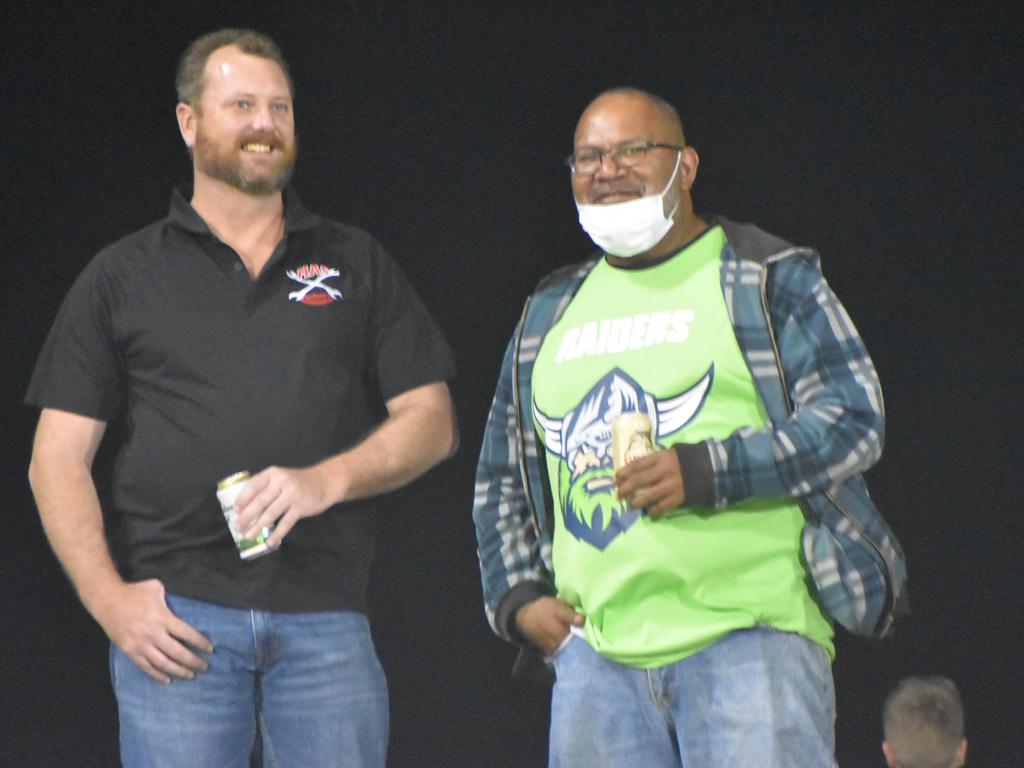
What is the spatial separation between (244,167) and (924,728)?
1.62 meters

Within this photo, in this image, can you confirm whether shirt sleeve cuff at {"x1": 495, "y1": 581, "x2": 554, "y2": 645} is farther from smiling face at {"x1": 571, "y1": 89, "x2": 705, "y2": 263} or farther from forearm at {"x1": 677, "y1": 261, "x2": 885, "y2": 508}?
smiling face at {"x1": 571, "y1": 89, "x2": 705, "y2": 263}

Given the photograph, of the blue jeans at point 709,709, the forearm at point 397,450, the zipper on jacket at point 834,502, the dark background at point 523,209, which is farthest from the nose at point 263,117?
the dark background at point 523,209

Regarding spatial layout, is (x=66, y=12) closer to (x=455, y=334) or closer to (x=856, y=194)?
(x=455, y=334)

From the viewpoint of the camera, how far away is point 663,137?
2406mm

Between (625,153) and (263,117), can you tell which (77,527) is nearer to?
(263,117)

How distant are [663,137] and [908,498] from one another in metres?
1.49

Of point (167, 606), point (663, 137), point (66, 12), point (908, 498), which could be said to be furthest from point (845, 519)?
point (66, 12)

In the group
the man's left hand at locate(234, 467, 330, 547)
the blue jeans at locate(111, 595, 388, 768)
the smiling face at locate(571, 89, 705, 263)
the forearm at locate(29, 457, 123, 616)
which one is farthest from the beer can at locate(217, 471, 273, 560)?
the smiling face at locate(571, 89, 705, 263)

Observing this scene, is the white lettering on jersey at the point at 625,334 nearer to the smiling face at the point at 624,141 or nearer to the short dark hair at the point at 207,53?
the smiling face at the point at 624,141

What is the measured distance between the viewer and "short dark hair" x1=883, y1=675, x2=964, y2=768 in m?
2.86

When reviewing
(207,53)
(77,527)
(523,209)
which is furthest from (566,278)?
(523,209)

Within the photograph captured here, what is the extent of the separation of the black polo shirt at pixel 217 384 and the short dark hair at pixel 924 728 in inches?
43.2

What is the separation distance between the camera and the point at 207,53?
2.64 meters

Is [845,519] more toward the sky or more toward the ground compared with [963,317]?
more toward the ground
